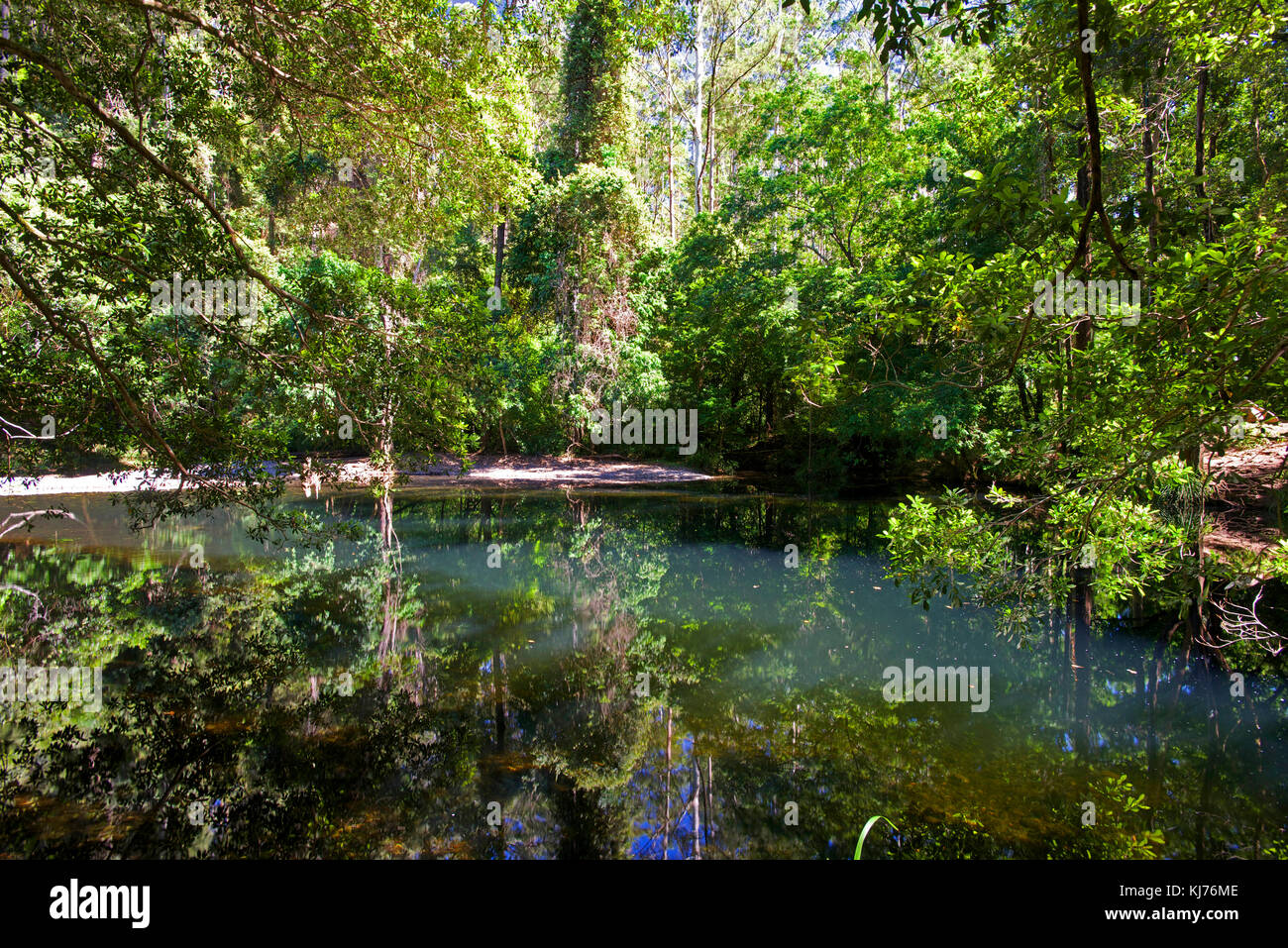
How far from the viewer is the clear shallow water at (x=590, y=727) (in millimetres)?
4383

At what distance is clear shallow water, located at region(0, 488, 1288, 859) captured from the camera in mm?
4383

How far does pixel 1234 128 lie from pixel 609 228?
16279 mm

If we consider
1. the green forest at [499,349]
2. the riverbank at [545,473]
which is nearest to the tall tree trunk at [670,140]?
the riverbank at [545,473]

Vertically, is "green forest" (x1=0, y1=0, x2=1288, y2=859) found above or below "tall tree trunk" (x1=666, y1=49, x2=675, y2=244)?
below

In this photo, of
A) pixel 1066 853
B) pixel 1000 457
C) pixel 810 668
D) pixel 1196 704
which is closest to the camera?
pixel 1066 853

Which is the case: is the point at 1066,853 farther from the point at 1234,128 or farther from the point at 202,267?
the point at 1234,128

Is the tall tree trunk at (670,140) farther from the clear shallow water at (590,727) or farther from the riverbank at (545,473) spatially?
the clear shallow water at (590,727)

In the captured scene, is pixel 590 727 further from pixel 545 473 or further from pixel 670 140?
pixel 670 140

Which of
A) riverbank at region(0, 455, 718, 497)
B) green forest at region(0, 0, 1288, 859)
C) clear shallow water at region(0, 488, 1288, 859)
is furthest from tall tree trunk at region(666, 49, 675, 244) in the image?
clear shallow water at region(0, 488, 1288, 859)

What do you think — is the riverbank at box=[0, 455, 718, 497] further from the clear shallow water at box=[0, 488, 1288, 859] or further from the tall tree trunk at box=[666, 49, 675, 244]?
the tall tree trunk at box=[666, 49, 675, 244]

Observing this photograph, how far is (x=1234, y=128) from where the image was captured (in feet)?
46.1

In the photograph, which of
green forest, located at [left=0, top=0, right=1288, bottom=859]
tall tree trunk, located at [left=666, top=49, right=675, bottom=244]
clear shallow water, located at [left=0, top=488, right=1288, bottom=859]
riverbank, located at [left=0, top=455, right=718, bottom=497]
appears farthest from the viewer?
tall tree trunk, located at [left=666, top=49, right=675, bottom=244]
